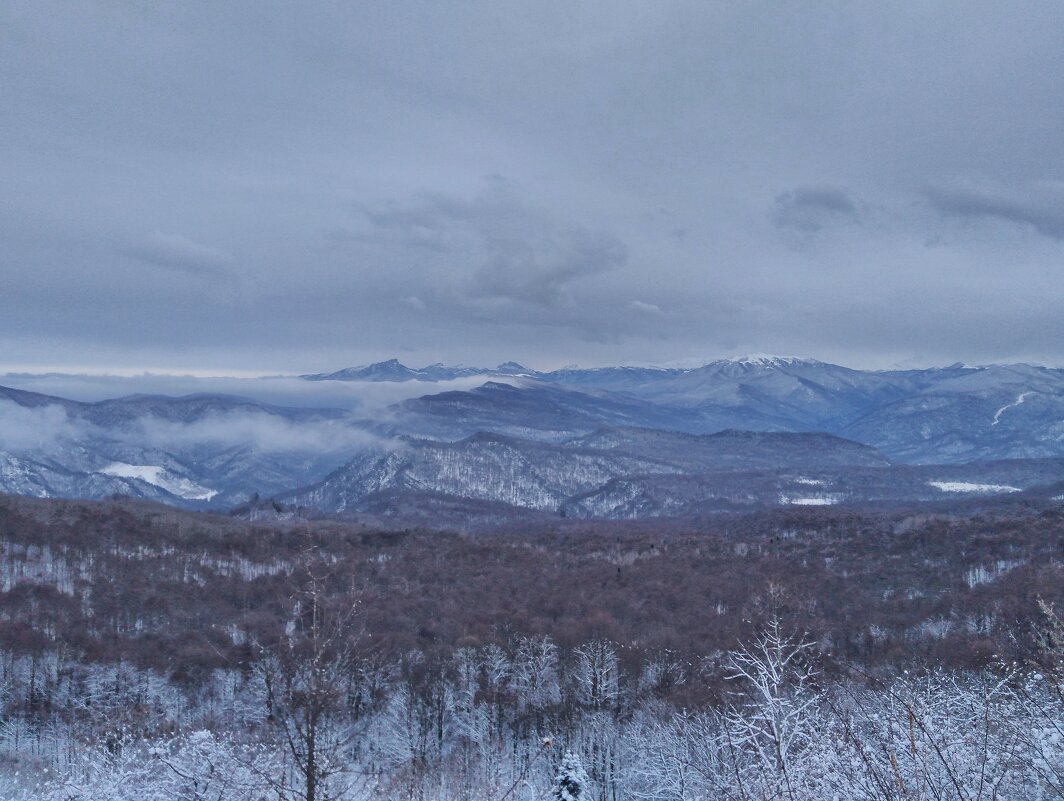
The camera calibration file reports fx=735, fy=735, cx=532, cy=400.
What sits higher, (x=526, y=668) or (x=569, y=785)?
(x=569, y=785)

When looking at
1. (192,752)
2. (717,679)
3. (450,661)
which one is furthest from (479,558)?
(192,752)

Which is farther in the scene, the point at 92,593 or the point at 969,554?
the point at 969,554

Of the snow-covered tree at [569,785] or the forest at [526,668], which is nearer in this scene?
the forest at [526,668]

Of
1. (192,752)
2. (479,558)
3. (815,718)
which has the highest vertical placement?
(815,718)

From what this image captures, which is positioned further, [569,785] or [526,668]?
[526,668]

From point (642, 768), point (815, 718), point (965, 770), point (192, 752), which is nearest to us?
point (965, 770)

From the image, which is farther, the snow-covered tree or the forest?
the snow-covered tree

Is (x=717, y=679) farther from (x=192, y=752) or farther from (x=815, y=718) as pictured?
(x=192, y=752)

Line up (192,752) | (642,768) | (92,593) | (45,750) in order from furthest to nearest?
1. (92,593)
2. (45,750)
3. (642,768)
4. (192,752)
